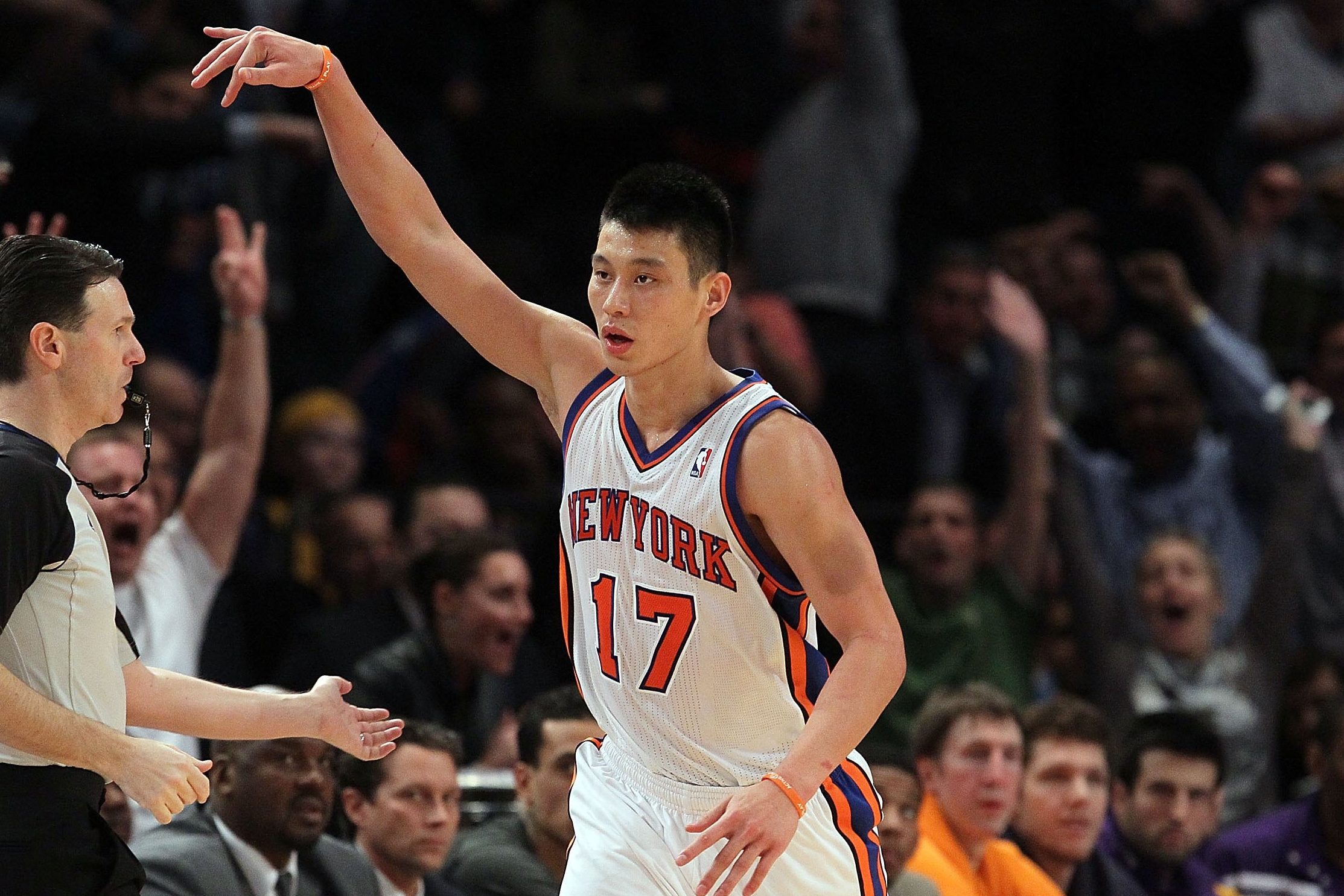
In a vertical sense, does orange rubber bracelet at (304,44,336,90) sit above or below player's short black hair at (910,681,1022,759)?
above

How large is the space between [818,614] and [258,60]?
1.80 metres

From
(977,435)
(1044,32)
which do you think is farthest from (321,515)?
(1044,32)

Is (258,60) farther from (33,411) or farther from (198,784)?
(198,784)

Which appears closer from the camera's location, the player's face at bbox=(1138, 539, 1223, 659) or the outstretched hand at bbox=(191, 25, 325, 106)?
the outstretched hand at bbox=(191, 25, 325, 106)

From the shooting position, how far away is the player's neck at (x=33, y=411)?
366 centimetres

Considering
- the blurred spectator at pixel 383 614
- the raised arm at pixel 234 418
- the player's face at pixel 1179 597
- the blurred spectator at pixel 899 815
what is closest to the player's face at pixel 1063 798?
the blurred spectator at pixel 899 815

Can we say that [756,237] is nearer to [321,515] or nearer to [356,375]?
[356,375]

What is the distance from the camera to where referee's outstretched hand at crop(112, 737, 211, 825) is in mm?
3469

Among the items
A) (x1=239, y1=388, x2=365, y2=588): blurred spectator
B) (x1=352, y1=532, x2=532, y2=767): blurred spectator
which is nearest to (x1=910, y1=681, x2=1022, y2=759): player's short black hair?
(x1=352, y1=532, x2=532, y2=767): blurred spectator

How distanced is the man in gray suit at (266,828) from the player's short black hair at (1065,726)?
8.26 feet

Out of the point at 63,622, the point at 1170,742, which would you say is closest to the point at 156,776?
the point at 63,622

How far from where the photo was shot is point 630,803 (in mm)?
4250

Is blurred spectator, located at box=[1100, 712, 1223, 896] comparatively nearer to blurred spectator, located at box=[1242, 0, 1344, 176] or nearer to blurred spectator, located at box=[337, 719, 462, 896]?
blurred spectator, located at box=[337, 719, 462, 896]

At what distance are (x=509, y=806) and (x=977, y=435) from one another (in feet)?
12.5
